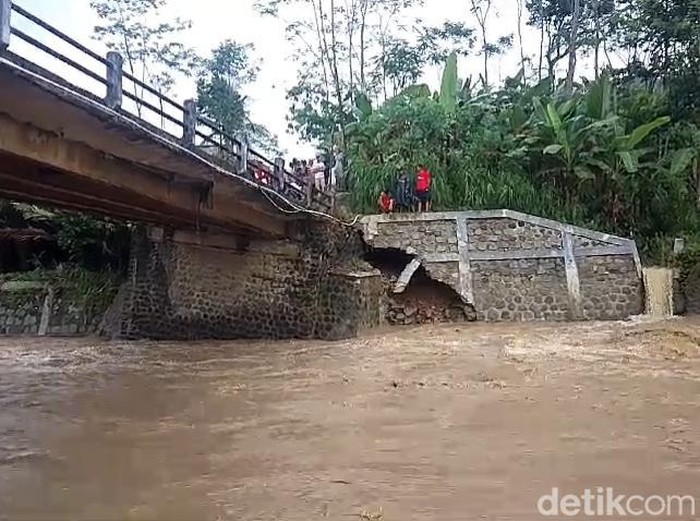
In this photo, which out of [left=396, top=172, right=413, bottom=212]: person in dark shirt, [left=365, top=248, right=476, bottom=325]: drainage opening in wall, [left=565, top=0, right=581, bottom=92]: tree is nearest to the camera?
[left=365, top=248, right=476, bottom=325]: drainage opening in wall

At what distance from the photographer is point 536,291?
1633 cm

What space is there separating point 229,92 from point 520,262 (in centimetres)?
1844

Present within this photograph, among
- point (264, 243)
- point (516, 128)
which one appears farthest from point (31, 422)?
point (516, 128)

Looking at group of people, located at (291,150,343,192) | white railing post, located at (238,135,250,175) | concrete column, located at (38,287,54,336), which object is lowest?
concrete column, located at (38,287,54,336)

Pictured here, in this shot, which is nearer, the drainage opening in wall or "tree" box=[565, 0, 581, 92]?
the drainage opening in wall

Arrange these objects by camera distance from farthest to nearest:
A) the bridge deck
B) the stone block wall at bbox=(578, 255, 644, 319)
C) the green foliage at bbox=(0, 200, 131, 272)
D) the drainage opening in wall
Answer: the green foliage at bbox=(0, 200, 131, 272)
the drainage opening in wall
the stone block wall at bbox=(578, 255, 644, 319)
the bridge deck

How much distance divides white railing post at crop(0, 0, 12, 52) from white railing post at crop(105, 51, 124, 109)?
1.88 metres

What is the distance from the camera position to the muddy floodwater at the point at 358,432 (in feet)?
15.4

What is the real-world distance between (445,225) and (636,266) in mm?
4315

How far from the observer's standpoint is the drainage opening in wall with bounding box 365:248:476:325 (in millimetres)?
16703

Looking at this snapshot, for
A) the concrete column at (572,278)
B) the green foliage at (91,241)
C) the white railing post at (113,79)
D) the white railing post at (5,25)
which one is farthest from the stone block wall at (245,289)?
the white railing post at (5,25)

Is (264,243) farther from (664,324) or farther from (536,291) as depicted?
(664,324)

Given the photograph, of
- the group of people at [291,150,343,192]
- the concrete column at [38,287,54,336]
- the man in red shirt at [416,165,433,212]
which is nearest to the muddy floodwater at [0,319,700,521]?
the man in red shirt at [416,165,433,212]

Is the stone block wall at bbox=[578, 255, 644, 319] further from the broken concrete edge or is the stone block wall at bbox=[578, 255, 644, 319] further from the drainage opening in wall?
the broken concrete edge
